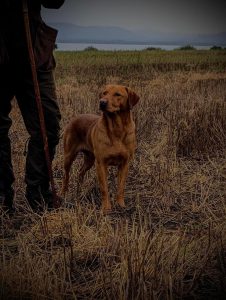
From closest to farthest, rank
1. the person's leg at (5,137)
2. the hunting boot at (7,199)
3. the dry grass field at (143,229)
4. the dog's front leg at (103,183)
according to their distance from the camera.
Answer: the dry grass field at (143,229)
the person's leg at (5,137)
the hunting boot at (7,199)
the dog's front leg at (103,183)

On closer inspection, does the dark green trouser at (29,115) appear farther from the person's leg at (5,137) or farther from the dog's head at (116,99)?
the dog's head at (116,99)

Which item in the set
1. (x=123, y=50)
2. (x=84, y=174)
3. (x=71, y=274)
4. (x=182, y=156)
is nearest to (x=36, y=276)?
(x=71, y=274)

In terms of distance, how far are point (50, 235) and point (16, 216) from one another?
788 millimetres

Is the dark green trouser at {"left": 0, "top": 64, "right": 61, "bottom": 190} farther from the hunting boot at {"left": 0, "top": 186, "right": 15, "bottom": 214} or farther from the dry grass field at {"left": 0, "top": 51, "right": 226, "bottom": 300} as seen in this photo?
the dry grass field at {"left": 0, "top": 51, "right": 226, "bottom": 300}

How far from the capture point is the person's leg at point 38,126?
13.9ft

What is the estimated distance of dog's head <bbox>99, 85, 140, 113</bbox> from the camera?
15.0ft

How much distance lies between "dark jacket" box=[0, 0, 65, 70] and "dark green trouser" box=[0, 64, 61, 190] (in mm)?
94

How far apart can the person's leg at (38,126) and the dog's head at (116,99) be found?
45cm

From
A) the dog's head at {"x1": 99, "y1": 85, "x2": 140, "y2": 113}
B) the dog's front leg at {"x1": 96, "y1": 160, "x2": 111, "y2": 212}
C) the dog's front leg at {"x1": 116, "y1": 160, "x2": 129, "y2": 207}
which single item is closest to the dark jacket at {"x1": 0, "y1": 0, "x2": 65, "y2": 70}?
the dog's head at {"x1": 99, "y1": 85, "x2": 140, "y2": 113}

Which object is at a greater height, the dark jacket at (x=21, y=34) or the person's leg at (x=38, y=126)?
the dark jacket at (x=21, y=34)

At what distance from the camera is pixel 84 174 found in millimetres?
5484

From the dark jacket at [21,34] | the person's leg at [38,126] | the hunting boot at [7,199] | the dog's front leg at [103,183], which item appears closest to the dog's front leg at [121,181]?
the dog's front leg at [103,183]

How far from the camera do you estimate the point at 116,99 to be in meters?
4.64

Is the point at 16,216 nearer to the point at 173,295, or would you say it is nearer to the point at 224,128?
the point at 173,295
